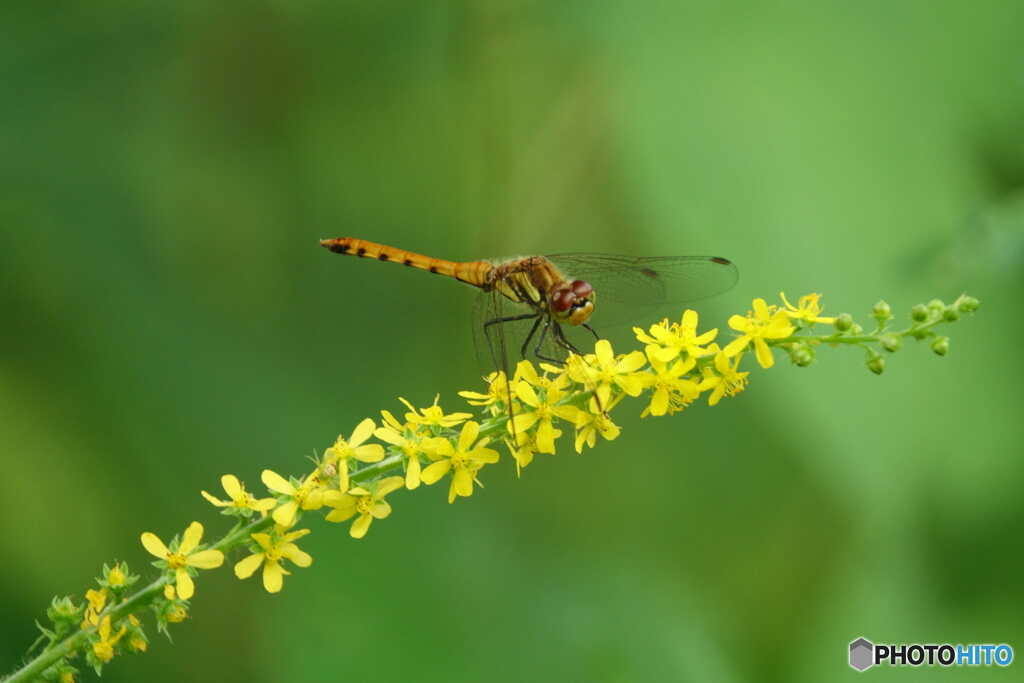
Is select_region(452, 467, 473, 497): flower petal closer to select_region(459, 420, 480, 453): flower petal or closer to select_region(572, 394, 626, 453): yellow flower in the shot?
select_region(459, 420, 480, 453): flower petal

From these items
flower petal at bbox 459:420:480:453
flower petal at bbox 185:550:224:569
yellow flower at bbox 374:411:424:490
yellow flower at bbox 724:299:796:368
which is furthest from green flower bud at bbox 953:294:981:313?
flower petal at bbox 185:550:224:569

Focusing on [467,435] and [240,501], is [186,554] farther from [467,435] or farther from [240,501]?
[467,435]

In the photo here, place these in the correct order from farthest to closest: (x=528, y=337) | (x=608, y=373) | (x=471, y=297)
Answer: (x=471, y=297) → (x=528, y=337) → (x=608, y=373)

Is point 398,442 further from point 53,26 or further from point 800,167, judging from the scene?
point 53,26

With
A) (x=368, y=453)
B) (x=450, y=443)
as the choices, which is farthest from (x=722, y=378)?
(x=368, y=453)

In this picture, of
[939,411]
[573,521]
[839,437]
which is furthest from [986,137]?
[573,521]

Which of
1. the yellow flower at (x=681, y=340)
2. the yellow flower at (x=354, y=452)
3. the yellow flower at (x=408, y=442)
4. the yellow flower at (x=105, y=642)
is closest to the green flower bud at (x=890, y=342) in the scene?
the yellow flower at (x=681, y=340)

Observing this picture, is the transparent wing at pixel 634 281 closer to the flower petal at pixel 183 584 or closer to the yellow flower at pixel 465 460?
the yellow flower at pixel 465 460
